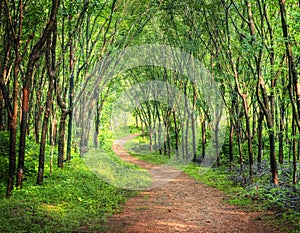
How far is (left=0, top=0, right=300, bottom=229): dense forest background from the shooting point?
8516 millimetres

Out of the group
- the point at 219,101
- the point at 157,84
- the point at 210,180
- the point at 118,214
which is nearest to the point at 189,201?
the point at 118,214

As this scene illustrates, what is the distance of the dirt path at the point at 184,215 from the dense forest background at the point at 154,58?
2289 millimetres

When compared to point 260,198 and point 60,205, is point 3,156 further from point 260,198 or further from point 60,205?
point 260,198

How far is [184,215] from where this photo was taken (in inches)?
→ 347

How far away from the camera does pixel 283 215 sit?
25.7ft

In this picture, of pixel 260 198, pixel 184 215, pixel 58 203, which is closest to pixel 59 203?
pixel 58 203

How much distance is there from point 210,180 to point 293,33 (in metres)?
9.07

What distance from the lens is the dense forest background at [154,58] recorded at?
8.52 meters

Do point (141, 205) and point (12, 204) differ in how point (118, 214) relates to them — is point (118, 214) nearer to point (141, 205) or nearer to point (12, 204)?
point (141, 205)

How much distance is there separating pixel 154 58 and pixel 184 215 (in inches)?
664

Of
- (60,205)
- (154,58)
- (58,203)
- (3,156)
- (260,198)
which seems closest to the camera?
(60,205)

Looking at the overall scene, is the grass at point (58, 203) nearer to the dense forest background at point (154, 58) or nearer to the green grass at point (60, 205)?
the green grass at point (60, 205)

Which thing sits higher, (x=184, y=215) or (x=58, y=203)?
(x=58, y=203)

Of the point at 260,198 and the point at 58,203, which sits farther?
the point at 260,198
